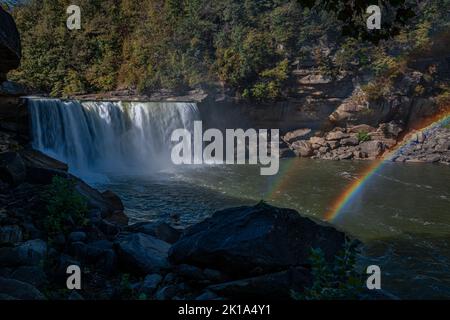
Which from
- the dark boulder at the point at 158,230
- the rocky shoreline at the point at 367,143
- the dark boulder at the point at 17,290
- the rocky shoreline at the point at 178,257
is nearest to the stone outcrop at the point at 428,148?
the rocky shoreline at the point at 367,143

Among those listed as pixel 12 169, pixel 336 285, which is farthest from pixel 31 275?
pixel 12 169

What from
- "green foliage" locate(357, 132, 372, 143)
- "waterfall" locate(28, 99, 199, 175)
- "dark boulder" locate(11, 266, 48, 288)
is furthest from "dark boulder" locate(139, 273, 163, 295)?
"green foliage" locate(357, 132, 372, 143)

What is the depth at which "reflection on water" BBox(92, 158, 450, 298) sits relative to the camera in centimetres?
974

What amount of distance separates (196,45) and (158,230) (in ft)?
86.9

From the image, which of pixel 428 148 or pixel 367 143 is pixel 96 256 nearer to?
pixel 367 143

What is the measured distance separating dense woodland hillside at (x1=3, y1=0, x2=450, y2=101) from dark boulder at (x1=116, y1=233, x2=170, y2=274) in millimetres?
23087

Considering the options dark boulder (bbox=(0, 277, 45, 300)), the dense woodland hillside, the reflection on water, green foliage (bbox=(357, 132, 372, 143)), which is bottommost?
the reflection on water

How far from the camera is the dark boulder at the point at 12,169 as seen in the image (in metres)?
10.0

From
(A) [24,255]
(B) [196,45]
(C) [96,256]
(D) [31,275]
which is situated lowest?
(C) [96,256]

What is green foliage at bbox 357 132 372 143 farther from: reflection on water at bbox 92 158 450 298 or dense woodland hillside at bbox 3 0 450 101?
dense woodland hillside at bbox 3 0 450 101

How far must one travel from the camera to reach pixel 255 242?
6.65m

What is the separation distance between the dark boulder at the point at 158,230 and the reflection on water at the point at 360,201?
3.16 m
